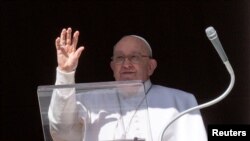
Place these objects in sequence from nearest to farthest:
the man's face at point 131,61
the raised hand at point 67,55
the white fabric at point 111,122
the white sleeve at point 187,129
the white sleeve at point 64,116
A: the white fabric at point 111,122
the white sleeve at point 64,116
the raised hand at point 67,55
the white sleeve at point 187,129
the man's face at point 131,61

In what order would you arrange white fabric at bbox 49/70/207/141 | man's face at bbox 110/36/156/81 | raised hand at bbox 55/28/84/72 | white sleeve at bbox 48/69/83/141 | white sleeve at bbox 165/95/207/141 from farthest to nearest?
man's face at bbox 110/36/156/81, white sleeve at bbox 165/95/207/141, raised hand at bbox 55/28/84/72, white sleeve at bbox 48/69/83/141, white fabric at bbox 49/70/207/141

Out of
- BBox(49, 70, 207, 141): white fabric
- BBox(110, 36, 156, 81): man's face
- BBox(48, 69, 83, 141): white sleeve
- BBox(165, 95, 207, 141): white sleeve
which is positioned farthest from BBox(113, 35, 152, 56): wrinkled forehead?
BBox(48, 69, 83, 141): white sleeve

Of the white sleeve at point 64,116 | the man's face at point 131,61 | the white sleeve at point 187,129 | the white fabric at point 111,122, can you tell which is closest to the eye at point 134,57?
the man's face at point 131,61

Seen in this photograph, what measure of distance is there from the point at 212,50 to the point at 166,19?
37cm

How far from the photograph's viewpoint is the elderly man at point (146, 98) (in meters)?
2.46

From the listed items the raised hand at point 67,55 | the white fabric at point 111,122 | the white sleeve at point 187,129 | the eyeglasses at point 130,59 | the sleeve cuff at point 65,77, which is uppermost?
the raised hand at point 67,55

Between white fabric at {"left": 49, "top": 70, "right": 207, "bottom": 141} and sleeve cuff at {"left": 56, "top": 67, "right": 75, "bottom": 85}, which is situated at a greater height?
sleeve cuff at {"left": 56, "top": 67, "right": 75, "bottom": 85}

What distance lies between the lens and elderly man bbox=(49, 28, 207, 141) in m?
2.46

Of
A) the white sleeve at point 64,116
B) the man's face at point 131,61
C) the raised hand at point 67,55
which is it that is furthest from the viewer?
the man's face at point 131,61

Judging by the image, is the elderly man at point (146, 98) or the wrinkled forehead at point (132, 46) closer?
the elderly man at point (146, 98)

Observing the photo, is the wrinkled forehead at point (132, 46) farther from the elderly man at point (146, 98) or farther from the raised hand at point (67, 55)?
the raised hand at point (67, 55)

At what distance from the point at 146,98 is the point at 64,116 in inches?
13.7

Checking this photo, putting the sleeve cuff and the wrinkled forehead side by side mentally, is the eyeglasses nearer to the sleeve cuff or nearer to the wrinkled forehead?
the wrinkled forehead

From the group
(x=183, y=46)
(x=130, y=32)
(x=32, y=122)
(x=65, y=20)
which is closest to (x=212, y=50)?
(x=183, y=46)
